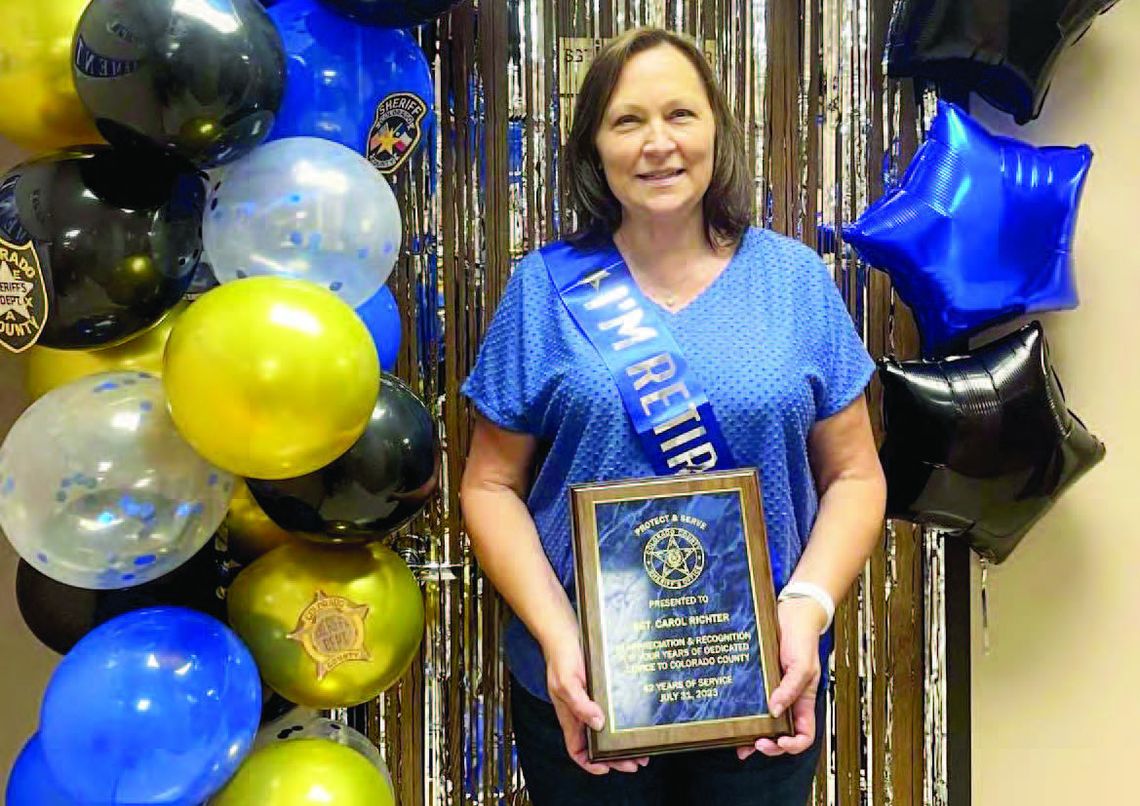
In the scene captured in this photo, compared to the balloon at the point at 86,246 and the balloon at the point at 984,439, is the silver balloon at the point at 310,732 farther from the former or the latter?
the balloon at the point at 984,439

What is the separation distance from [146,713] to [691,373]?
0.75 m

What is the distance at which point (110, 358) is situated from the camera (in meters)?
1.19

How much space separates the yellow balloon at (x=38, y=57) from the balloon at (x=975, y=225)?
111 cm

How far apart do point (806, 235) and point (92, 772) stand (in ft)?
4.44

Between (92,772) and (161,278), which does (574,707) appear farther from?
(161,278)

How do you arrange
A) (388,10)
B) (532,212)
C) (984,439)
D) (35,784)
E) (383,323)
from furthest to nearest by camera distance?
1. (532,212)
2. (984,439)
3. (383,323)
4. (388,10)
5. (35,784)

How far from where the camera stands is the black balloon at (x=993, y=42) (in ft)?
5.07

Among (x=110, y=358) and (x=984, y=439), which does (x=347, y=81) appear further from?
(x=984, y=439)

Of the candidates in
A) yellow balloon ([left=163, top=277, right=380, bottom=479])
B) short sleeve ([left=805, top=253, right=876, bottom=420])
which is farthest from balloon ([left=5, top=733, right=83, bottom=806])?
short sleeve ([left=805, top=253, right=876, bottom=420])

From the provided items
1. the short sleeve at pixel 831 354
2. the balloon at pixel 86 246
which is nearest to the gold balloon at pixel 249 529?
the balloon at pixel 86 246

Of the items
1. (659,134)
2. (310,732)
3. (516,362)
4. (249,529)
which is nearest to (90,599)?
(249,529)

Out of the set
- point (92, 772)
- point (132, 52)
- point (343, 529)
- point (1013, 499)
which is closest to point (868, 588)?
point (1013, 499)

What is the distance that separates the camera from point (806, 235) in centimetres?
175

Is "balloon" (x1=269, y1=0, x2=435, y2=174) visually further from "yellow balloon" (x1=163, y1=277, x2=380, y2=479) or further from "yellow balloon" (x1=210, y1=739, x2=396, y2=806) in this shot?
"yellow balloon" (x1=210, y1=739, x2=396, y2=806)
